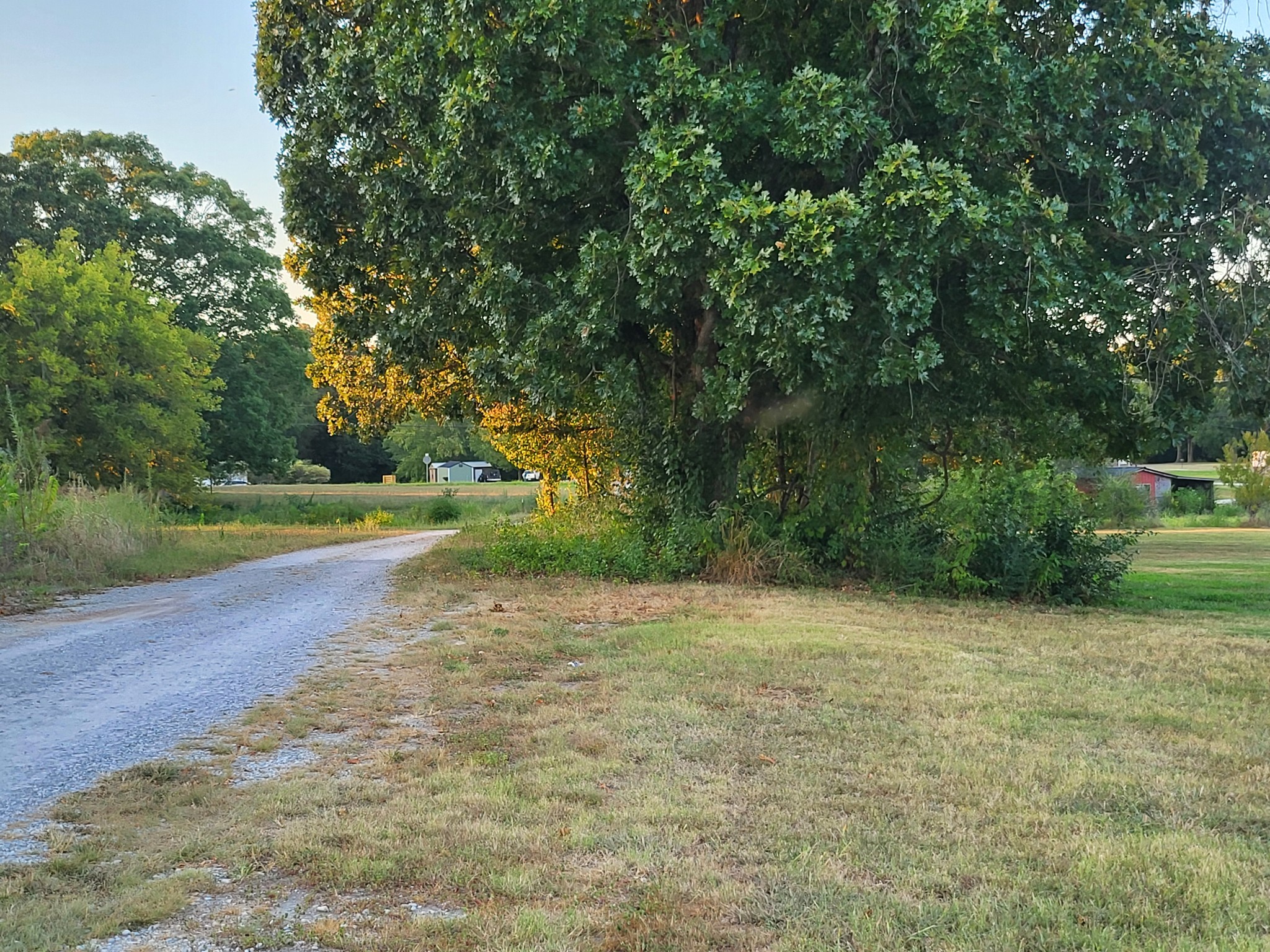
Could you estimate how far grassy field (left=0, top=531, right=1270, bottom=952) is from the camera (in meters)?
3.19

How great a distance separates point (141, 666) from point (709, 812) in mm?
5423

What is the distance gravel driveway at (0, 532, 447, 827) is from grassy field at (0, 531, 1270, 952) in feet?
1.26

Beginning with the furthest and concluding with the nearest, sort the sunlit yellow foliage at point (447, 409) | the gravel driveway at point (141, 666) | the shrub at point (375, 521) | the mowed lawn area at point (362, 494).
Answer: the mowed lawn area at point (362, 494) → the shrub at point (375, 521) → the sunlit yellow foliage at point (447, 409) → the gravel driveway at point (141, 666)

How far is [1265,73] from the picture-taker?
395 inches

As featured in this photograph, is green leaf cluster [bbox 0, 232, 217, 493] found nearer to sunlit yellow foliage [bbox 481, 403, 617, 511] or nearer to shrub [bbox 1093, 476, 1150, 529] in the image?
sunlit yellow foliage [bbox 481, 403, 617, 511]

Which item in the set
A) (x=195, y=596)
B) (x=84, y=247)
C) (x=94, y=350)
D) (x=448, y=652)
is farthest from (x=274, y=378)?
(x=448, y=652)

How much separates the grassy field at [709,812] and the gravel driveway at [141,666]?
384mm

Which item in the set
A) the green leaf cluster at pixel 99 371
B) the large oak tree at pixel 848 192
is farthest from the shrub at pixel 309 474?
the large oak tree at pixel 848 192

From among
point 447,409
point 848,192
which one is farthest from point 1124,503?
point 848,192

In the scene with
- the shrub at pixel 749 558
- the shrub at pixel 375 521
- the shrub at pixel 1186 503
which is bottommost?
the shrub at pixel 1186 503

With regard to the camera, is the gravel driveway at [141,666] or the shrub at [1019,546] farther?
the shrub at [1019,546]

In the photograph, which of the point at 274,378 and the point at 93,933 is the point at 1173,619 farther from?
the point at 274,378

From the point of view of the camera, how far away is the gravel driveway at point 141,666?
5203mm

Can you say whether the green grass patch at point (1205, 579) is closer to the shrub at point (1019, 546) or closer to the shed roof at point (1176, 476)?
the shrub at point (1019, 546)
